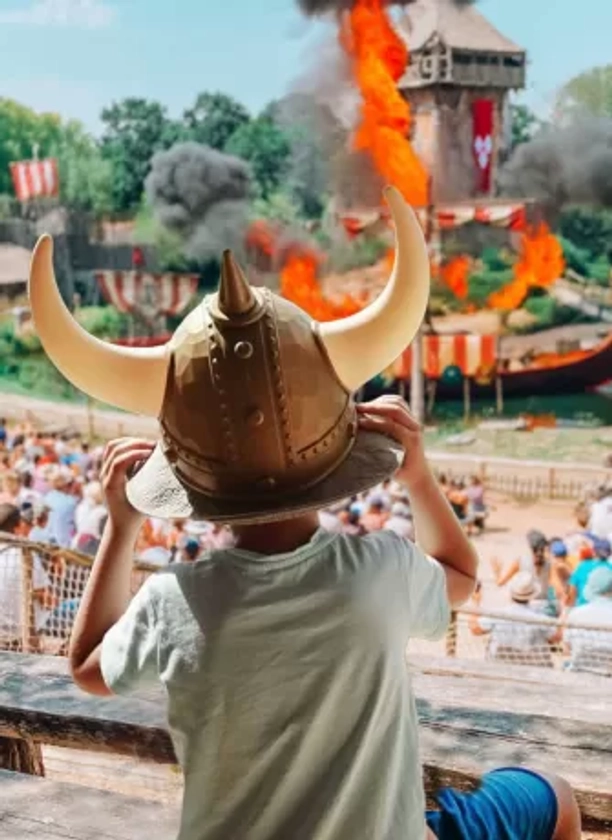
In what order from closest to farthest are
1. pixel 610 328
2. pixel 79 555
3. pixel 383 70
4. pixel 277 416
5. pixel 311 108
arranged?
1. pixel 277 416
2. pixel 79 555
3. pixel 610 328
4. pixel 383 70
5. pixel 311 108

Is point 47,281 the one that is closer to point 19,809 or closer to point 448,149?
point 19,809

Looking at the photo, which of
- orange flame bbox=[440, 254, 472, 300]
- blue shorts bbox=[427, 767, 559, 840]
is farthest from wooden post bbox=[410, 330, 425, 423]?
blue shorts bbox=[427, 767, 559, 840]

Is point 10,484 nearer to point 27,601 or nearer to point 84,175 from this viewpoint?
point 27,601

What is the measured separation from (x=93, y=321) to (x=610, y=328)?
9.95 m

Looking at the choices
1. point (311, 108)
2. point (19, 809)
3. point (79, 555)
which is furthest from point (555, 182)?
point (19, 809)

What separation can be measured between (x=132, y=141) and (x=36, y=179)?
2407mm

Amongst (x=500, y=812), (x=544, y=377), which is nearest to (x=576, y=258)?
(x=544, y=377)

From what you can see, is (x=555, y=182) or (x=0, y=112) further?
(x=0, y=112)

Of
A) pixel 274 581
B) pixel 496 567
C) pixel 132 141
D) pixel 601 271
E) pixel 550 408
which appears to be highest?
pixel 132 141

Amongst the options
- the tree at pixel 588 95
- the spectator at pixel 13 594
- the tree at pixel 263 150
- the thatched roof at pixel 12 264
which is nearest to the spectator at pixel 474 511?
the spectator at pixel 13 594

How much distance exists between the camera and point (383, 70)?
2148cm

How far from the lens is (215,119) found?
2430cm

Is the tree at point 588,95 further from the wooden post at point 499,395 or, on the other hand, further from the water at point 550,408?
the water at point 550,408

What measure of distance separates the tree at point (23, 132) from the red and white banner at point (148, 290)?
16.7 ft
